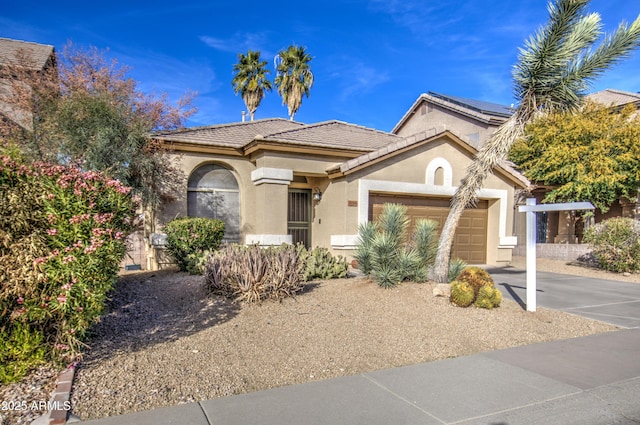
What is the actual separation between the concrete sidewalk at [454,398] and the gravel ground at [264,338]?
298mm

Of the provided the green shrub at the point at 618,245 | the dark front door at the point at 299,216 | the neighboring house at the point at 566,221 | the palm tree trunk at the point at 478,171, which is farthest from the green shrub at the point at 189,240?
the neighboring house at the point at 566,221

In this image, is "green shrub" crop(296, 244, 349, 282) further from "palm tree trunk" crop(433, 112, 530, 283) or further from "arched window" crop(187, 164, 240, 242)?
"arched window" crop(187, 164, 240, 242)

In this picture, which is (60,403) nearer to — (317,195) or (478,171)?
(478,171)

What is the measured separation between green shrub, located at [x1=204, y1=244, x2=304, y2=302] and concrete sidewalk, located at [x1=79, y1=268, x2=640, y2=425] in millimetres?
2932

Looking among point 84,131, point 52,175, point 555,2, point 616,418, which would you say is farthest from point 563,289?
point 84,131

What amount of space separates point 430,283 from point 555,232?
54.2ft

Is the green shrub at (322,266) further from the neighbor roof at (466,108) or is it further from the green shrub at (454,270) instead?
the neighbor roof at (466,108)

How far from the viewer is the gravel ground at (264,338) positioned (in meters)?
4.36

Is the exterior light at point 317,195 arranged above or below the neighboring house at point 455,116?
below

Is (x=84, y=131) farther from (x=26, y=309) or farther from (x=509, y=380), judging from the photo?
(x=509, y=380)

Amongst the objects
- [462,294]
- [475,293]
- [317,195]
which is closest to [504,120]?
[317,195]

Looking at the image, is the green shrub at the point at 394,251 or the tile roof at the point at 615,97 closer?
the green shrub at the point at 394,251

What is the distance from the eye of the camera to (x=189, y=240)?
10844mm

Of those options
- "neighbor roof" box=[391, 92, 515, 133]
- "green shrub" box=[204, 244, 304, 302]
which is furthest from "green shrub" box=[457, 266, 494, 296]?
"neighbor roof" box=[391, 92, 515, 133]
